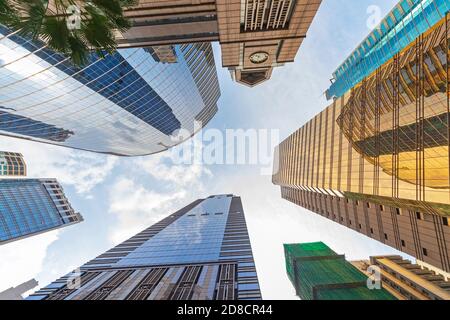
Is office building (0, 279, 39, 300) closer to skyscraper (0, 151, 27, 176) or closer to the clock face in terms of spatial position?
skyscraper (0, 151, 27, 176)

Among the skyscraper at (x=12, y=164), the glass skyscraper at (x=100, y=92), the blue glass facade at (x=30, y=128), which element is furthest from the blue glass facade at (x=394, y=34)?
the skyscraper at (x=12, y=164)

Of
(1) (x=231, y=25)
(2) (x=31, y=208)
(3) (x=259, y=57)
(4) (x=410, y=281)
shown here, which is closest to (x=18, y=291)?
(2) (x=31, y=208)

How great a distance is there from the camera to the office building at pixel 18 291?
101m

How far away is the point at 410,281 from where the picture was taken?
2501 inches

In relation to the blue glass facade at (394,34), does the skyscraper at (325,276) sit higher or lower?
lower

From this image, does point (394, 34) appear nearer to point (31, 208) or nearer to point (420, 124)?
point (420, 124)

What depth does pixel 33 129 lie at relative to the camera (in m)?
77.2

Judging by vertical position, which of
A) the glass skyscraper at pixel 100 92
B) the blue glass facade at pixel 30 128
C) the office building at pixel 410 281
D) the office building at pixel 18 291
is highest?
the glass skyscraper at pixel 100 92

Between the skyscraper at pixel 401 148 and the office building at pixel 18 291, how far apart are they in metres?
134

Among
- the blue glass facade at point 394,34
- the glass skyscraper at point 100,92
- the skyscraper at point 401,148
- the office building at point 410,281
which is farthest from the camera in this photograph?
the office building at point 410,281

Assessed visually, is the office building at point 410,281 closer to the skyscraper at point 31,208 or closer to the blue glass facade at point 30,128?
the blue glass facade at point 30,128

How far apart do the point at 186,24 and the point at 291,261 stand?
103m
